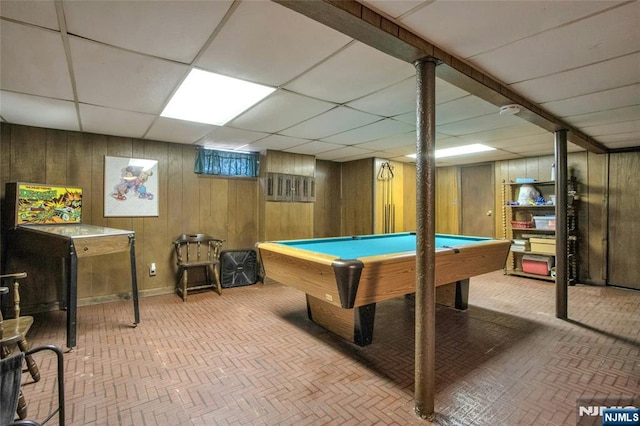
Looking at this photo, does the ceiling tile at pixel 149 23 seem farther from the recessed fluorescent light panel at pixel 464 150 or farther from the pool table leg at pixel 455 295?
the recessed fluorescent light panel at pixel 464 150

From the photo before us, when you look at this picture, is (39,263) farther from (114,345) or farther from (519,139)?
(519,139)

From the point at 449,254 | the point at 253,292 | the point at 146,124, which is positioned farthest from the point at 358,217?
the point at 146,124

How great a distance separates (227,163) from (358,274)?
12.5 feet

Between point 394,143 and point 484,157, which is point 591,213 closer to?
point 484,157

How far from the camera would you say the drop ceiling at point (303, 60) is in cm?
157

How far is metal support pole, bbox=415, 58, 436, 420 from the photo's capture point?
1.91 metres

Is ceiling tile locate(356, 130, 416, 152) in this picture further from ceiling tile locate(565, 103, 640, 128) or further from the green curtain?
the green curtain

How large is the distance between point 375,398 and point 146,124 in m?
3.75

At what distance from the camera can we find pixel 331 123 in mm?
3635

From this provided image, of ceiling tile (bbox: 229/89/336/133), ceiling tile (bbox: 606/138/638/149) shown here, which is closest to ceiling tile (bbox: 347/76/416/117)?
ceiling tile (bbox: 229/89/336/133)

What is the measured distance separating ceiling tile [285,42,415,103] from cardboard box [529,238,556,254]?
4.74 metres

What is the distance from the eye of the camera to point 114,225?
4.30m

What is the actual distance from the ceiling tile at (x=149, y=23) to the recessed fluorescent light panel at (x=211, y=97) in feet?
1.33

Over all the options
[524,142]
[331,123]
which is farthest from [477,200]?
[331,123]
